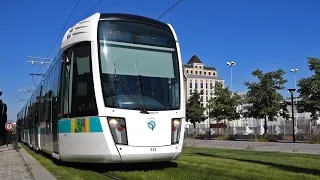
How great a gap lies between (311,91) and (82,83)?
3152 centimetres

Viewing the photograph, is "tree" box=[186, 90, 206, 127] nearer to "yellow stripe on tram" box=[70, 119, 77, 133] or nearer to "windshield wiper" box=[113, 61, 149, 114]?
"yellow stripe on tram" box=[70, 119, 77, 133]

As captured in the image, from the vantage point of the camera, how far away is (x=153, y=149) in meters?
9.71

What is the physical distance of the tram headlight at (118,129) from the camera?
9.48 m

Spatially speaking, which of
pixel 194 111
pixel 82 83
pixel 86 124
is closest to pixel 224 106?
pixel 194 111

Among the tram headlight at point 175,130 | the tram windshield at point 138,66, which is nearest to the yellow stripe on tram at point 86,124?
the tram windshield at point 138,66

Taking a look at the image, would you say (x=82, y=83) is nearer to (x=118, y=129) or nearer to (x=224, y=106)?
(x=118, y=129)

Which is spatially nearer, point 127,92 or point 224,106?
point 127,92

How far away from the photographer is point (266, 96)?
4338 centimetres

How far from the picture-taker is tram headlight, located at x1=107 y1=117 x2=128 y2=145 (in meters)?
9.48

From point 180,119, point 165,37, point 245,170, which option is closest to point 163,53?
point 165,37

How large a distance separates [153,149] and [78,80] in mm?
2663

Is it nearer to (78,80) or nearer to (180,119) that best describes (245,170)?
(180,119)

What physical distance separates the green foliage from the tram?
43.1m

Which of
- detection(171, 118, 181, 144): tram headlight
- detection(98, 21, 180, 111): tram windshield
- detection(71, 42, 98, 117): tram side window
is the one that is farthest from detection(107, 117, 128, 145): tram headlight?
detection(171, 118, 181, 144): tram headlight
